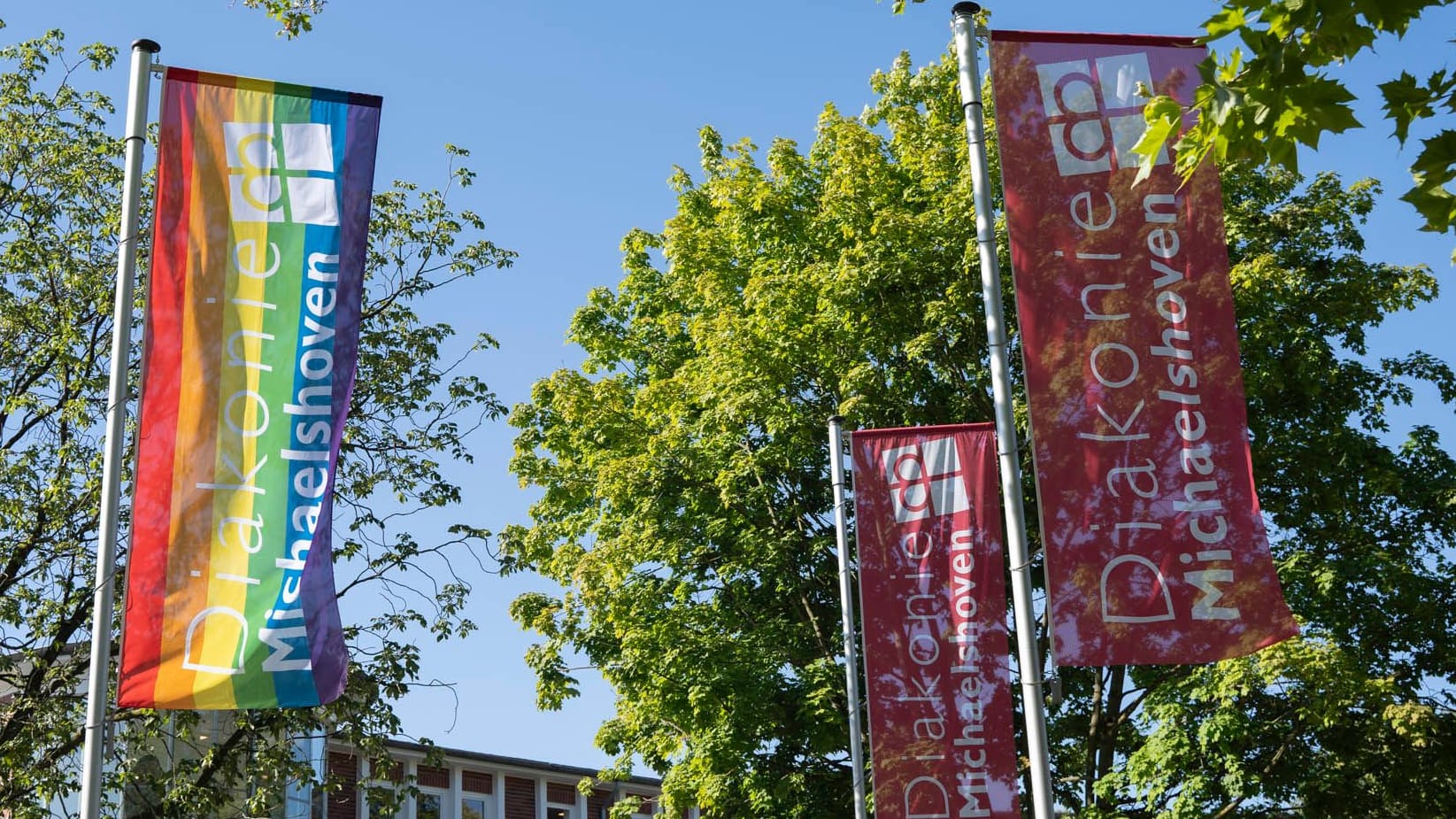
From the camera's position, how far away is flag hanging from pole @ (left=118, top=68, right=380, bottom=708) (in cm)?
1084

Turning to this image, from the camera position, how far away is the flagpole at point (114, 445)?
1110 cm

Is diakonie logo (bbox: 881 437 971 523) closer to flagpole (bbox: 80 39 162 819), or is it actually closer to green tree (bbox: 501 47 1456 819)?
green tree (bbox: 501 47 1456 819)

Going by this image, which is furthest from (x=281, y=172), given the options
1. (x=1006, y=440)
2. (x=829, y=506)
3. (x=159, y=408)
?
(x=829, y=506)

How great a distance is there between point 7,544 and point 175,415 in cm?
881

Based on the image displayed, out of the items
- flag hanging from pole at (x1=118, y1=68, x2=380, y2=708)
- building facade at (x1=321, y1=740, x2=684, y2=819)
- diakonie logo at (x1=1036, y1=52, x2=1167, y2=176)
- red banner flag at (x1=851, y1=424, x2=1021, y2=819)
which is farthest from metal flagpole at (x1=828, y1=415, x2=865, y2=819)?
building facade at (x1=321, y1=740, x2=684, y2=819)

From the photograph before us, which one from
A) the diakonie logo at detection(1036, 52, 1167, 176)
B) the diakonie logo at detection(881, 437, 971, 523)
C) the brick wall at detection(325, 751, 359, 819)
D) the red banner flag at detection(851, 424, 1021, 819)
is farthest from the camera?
the brick wall at detection(325, 751, 359, 819)

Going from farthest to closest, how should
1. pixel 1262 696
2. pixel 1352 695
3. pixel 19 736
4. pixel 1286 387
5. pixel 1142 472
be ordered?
pixel 1286 387, pixel 1262 696, pixel 1352 695, pixel 19 736, pixel 1142 472

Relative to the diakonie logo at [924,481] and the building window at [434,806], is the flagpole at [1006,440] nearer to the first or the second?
the diakonie logo at [924,481]

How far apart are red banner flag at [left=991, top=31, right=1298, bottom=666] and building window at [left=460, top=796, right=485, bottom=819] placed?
36.3 m

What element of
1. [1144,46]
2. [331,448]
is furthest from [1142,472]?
→ [331,448]

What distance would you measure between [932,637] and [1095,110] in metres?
8.00

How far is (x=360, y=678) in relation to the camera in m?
19.3

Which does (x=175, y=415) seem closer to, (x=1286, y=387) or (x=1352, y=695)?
(x=1352, y=695)

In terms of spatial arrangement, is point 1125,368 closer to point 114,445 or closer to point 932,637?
point 114,445
